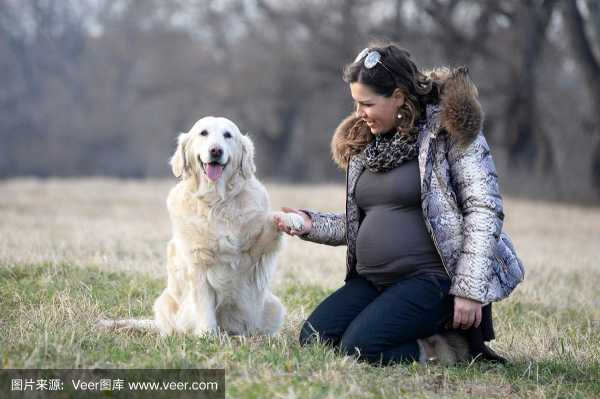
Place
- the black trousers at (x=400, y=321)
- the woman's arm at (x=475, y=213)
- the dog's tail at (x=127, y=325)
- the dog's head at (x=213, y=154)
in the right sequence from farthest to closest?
the dog's head at (x=213, y=154) → the dog's tail at (x=127, y=325) → the black trousers at (x=400, y=321) → the woman's arm at (x=475, y=213)

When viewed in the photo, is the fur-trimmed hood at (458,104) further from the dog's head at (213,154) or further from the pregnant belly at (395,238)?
the dog's head at (213,154)

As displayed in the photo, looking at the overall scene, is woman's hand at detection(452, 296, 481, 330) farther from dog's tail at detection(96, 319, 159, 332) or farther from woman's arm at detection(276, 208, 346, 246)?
dog's tail at detection(96, 319, 159, 332)

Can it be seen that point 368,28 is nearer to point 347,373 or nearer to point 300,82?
point 300,82

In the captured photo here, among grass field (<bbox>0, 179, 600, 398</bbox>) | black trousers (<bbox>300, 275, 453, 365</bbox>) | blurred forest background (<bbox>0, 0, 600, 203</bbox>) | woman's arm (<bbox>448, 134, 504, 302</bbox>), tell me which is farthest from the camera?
blurred forest background (<bbox>0, 0, 600, 203</bbox>)

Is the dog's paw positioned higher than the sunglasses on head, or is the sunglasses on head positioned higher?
the sunglasses on head

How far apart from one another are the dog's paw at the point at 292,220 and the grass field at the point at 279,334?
658mm

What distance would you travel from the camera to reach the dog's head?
14.0ft

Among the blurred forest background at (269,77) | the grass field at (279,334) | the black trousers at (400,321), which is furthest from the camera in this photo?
the blurred forest background at (269,77)

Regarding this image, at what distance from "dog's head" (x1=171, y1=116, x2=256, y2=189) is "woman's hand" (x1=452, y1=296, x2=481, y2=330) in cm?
155

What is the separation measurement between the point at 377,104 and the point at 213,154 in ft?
3.37

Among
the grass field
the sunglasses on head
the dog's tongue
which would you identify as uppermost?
the sunglasses on head

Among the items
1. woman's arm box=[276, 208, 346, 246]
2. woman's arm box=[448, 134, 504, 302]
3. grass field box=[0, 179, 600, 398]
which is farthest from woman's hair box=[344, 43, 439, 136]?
grass field box=[0, 179, 600, 398]

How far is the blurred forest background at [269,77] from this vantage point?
62.9ft

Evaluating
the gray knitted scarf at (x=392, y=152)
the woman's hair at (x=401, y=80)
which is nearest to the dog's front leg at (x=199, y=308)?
the gray knitted scarf at (x=392, y=152)
